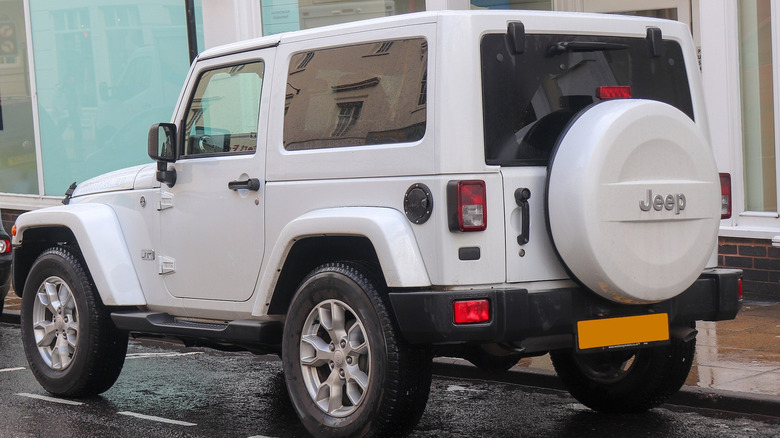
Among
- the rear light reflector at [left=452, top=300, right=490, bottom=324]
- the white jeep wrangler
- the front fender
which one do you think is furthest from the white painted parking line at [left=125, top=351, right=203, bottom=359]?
the rear light reflector at [left=452, top=300, right=490, bottom=324]

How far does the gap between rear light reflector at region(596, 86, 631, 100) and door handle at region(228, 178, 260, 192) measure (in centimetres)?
177

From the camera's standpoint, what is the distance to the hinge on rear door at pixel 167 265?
21.7ft

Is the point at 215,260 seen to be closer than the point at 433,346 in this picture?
No


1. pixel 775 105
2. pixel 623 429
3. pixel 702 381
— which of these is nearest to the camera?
pixel 623 429

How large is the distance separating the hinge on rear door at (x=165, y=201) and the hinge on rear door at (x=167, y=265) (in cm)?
28

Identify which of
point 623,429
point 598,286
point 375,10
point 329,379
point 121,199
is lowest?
point 623,429

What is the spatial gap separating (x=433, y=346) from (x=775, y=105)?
583 cm

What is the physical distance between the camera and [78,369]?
706cm

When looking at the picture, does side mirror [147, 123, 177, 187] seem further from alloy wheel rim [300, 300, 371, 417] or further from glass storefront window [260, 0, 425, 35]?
glass storefront window [260, 0, 425, 35]

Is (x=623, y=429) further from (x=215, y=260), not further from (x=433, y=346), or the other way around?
(x=215, y=260)

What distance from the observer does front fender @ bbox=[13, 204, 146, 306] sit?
6.82 metres

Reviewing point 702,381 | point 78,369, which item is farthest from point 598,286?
point 78,369

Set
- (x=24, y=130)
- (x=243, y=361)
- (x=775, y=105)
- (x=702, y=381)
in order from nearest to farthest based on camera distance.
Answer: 1. (x=702, y=381)
2. (x=243, y=361)
3. (x=775, y=105)
4. (x=24, y=130)

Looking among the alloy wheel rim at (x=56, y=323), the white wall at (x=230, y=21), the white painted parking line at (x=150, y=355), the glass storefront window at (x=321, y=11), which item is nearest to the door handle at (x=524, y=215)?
the alloy wheel rim at (x=56, y=323)
